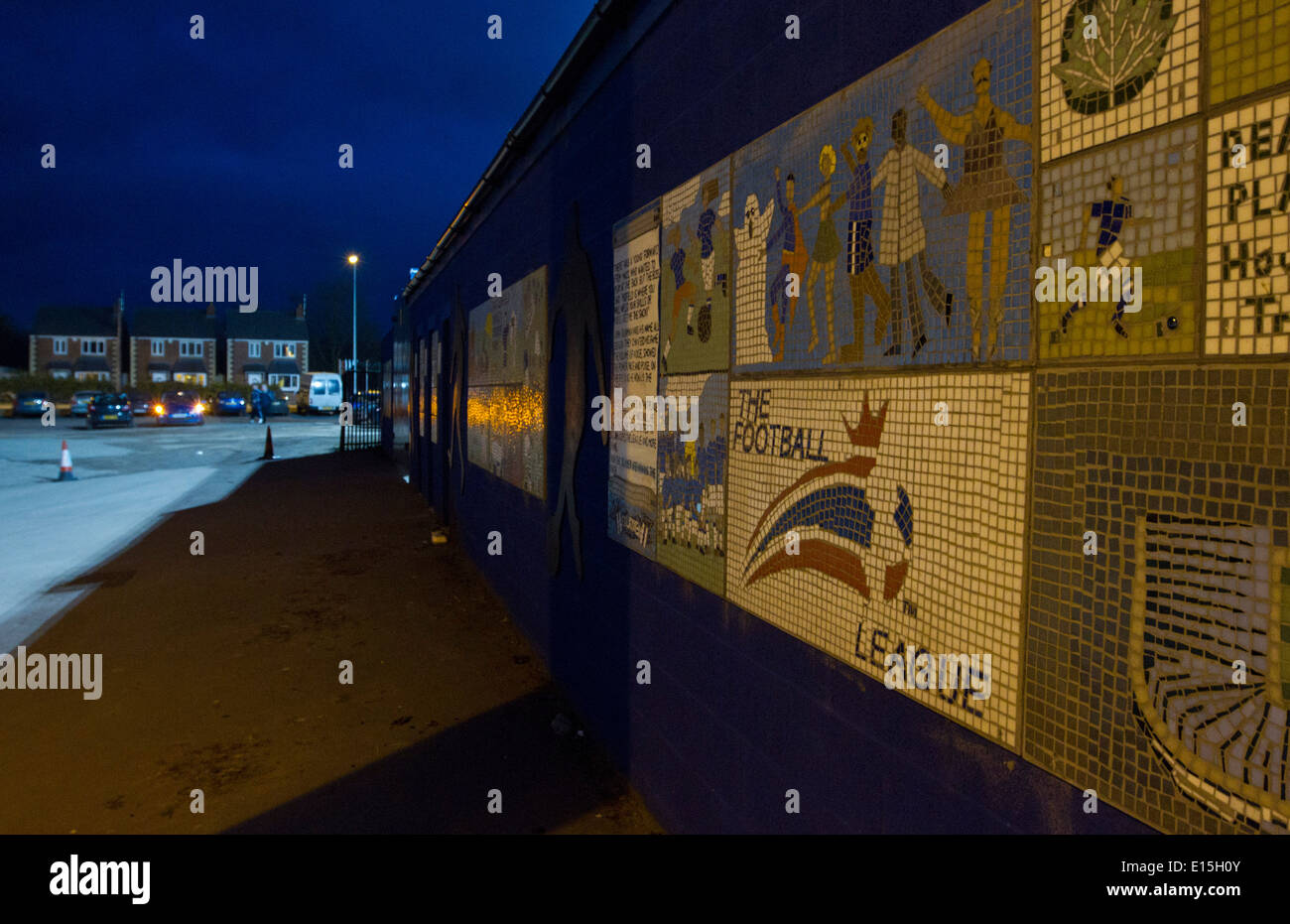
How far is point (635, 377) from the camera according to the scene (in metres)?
4.21

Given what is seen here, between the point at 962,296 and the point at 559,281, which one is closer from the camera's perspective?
the point at 962,296

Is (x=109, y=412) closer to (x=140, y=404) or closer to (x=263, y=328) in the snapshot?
(x=140, y=404)

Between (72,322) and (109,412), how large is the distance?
47.7 metres

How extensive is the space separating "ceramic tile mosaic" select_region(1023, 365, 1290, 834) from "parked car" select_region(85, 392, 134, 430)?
4372cm

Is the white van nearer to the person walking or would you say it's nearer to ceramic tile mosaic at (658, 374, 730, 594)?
the person walking

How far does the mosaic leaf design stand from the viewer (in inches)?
58.1

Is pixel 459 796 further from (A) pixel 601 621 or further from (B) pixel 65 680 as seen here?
(B) pixel 65 680

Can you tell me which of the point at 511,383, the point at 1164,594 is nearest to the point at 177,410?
the point at 511,383

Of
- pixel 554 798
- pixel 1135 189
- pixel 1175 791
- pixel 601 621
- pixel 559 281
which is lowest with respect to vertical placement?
pixel 554 798

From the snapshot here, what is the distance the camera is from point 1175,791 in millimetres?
1440

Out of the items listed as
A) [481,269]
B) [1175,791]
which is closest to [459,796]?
[1175,791]

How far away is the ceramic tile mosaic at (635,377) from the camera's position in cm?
394

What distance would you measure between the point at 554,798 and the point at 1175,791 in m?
3.19
